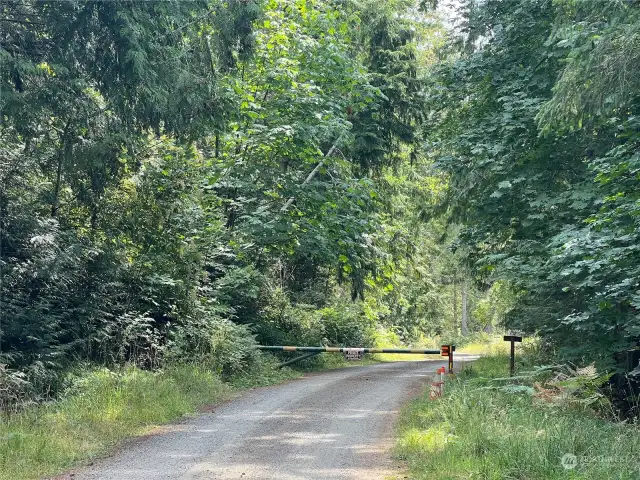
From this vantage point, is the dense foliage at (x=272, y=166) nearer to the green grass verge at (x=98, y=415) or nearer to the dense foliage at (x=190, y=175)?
the dense foliage at (x=190, y=175)

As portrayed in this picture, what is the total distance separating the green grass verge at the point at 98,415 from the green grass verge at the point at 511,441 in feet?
13.0

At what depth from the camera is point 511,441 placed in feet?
22.5

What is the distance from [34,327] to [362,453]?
628 centimetres

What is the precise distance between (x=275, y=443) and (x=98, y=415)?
276cm

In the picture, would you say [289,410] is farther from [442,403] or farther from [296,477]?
[296,477]

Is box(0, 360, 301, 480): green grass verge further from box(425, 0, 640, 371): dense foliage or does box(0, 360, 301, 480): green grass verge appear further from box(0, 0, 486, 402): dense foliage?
box(425, 0, 640, 371): dense foliage

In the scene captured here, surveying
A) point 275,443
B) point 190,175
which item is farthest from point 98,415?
point 190,175

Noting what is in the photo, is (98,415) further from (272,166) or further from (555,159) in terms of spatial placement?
(272,166)

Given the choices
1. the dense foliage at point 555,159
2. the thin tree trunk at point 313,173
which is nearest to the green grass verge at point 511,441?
the dense foliage at point 555,159

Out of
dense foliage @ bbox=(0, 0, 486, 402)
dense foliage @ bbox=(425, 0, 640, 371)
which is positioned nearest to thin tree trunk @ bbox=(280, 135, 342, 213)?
dense foliage @ bbox=(0, 0, 486, 402)

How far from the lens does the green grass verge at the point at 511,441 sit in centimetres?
617

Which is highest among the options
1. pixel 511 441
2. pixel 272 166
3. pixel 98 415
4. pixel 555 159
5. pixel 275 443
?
pixel 272 166

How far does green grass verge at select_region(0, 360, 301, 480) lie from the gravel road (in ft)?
1.31

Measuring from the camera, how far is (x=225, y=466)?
23.4 ft
